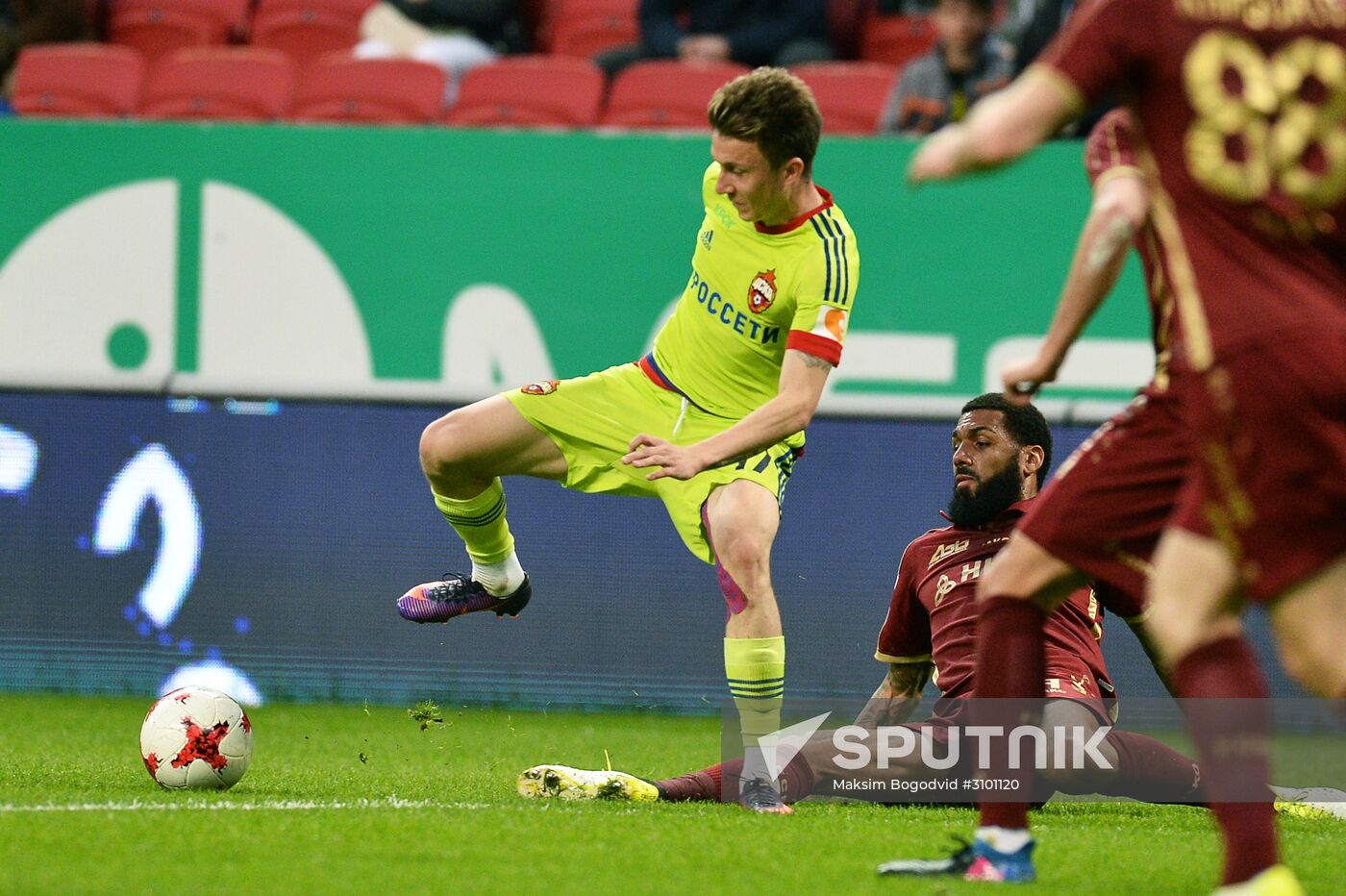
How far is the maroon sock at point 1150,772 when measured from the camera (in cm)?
534

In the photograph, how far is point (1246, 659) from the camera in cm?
333

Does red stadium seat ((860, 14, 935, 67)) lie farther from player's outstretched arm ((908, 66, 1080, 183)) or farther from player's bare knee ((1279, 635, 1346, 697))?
player's bare knee ((1279, 635, 1346, 697))

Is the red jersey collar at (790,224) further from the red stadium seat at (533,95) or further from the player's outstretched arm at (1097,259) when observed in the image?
the red stadium seat at (533,95)

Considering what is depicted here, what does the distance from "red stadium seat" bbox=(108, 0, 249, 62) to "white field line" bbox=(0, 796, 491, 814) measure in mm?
7552

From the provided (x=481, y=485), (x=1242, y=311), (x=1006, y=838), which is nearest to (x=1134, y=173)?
(x=1242, y=311)

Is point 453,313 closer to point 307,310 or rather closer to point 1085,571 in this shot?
point 307,310

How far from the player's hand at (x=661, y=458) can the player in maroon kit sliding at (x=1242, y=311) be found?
172 cm

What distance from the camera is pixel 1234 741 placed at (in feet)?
10.8

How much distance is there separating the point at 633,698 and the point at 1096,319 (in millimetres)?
2924

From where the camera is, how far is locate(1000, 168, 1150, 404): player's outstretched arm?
360 cm

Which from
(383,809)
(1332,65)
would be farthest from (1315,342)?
(383,809)

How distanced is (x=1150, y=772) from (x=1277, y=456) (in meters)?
2.43

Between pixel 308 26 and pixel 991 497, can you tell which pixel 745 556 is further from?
pixel 308 26

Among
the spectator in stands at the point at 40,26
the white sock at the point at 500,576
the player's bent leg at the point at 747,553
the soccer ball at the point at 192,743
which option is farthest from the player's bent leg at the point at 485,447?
the spectator in stands at the point at 40,26
